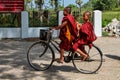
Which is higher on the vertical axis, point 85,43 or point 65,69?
point 85,43

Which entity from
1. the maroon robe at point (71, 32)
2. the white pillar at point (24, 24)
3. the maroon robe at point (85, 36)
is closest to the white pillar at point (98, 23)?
the white pillar at point (24, 24)

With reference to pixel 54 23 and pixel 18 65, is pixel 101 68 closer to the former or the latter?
pixel 18 65

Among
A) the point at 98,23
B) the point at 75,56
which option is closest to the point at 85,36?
the point at 75,56

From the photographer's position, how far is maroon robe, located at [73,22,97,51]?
33.7 ft

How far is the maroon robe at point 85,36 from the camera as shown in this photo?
1027 centimetres

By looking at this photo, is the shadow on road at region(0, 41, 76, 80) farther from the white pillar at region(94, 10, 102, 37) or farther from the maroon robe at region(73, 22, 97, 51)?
the white pillar at region(94, 10, 102, 37)

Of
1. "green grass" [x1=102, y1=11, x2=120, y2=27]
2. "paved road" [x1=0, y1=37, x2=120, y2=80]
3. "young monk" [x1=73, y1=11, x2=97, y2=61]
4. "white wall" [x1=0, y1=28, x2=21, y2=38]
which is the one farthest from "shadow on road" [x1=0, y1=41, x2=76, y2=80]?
"green grass" [x1=102, y1=11, x2=120, y2=27]

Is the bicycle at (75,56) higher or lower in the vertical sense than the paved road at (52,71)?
higher

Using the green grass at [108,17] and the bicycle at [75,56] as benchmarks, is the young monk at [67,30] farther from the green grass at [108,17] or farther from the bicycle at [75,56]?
→ the green grass at [108,17]

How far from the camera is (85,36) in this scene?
10.3 meters

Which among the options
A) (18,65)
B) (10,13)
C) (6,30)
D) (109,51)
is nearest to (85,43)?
(18,65)

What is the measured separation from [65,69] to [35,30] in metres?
11.4

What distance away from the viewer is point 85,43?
10.3 metres

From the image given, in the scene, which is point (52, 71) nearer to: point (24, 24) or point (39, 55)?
point (39, 55)
